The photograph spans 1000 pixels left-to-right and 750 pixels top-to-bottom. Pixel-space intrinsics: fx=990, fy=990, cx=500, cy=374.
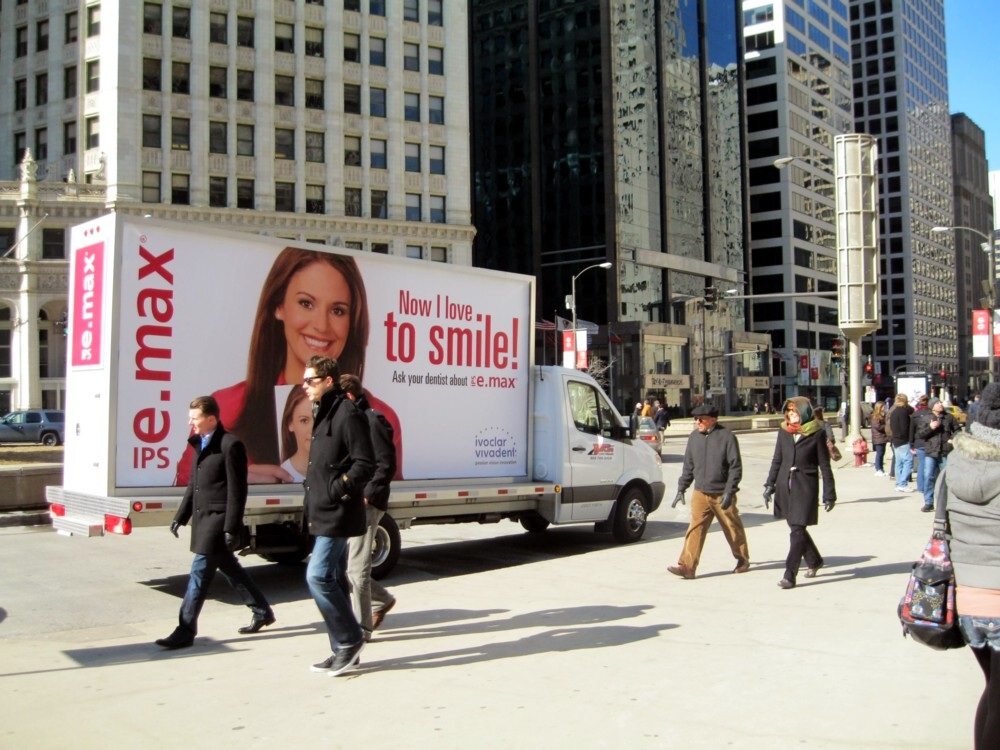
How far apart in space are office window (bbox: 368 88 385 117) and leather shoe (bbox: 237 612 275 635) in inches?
2243

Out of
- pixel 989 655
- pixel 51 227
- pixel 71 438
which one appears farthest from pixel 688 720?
pixel 51 227

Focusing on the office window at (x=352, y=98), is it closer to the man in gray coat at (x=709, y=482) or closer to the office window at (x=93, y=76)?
the office window at (x=93, y=76)

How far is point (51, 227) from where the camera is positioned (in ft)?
173

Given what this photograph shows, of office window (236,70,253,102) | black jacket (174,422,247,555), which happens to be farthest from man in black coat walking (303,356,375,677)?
office window (236,70,253,102)

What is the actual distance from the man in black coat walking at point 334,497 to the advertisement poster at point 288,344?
3122 millimetres

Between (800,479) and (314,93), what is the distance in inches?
2197

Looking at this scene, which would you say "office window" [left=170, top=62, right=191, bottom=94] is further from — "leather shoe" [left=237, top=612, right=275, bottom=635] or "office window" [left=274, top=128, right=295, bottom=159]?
"leather shoe" [left=237, top=612, right=275, bottom=635]

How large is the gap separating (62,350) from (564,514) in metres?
48.9

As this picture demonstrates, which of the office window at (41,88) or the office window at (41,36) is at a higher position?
the office window at (41,36)

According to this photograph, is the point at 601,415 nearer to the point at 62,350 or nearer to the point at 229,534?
the point at 229,534

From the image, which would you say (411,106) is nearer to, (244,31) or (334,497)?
(244,31)

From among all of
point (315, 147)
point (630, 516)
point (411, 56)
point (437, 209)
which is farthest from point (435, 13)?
point (630, 516)

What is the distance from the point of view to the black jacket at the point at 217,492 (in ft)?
23.0

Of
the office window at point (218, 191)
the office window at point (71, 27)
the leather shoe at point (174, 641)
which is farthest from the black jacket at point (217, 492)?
the office window at point (71, 27)
